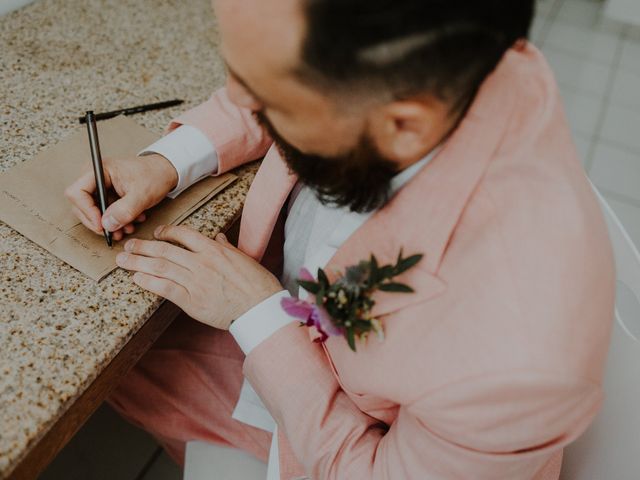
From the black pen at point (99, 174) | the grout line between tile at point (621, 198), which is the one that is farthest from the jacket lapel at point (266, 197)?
the grout line between tile at point (621, 198)

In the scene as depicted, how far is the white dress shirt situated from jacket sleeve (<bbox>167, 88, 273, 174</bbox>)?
2 cm

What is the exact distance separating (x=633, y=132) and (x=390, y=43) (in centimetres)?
302

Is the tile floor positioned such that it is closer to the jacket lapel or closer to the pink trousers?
the pink trousers

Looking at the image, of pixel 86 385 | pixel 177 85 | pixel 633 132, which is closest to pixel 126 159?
pixel 177 85

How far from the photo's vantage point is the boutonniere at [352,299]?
0.66 m

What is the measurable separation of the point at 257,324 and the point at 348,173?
11.8 inches

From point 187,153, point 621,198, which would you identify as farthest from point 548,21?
point 187,153

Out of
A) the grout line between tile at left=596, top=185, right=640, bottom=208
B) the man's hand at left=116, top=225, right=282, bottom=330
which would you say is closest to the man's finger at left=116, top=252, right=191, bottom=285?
the man's hand at left=116, top=225, right=282, bottom=330

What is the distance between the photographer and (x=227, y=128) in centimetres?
102

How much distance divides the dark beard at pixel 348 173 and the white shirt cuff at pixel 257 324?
0.21m

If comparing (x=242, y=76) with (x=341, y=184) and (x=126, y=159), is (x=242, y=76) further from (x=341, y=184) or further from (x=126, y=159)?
(x=126, y=159)

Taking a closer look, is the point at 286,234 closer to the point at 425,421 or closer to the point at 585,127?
the point at 425,421

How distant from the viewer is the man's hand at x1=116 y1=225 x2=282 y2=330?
2.64 ft

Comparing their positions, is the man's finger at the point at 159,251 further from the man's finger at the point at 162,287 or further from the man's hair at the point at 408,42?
the man's hair at the point at 408,42
